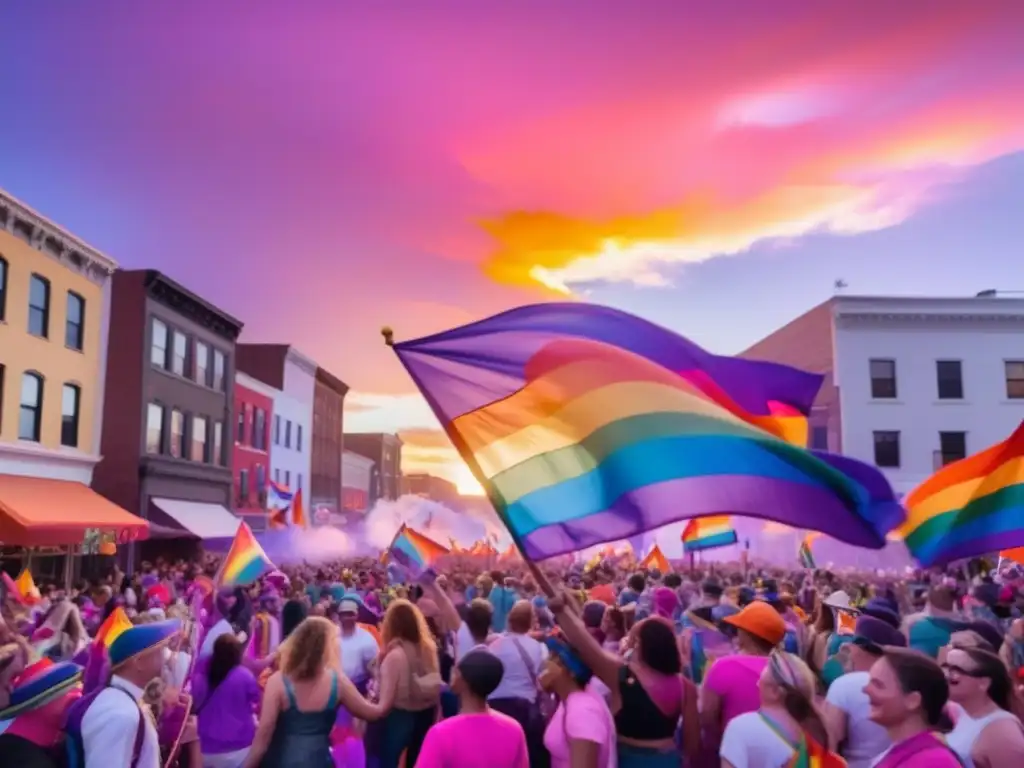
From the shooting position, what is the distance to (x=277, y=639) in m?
10.7

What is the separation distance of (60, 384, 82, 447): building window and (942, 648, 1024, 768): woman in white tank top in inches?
1080

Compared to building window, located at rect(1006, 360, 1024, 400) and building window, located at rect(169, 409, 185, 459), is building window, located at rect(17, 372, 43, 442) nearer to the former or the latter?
building window, located at rect(169, 409, 185, 459)

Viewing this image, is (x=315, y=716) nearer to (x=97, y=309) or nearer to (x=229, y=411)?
(x=97, y=309)

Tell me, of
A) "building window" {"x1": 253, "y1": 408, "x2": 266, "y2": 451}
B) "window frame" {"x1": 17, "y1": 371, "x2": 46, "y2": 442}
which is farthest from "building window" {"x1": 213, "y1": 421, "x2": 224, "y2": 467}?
"window frame" {"x1": 17, "y1": 371, "x2": 46, "y2": 442}

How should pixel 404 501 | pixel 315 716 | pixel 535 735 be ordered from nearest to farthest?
pixel 315 716, pixel 535 735, pixel 404 501

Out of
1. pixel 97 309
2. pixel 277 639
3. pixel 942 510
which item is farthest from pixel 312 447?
pixel 942 510

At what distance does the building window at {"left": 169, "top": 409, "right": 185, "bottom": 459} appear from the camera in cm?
3328

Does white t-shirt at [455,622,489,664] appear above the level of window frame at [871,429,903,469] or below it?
below

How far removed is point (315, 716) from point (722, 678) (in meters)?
2.35

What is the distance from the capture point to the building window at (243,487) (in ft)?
136

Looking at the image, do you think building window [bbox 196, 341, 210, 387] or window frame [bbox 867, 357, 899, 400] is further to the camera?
window frame [bbox 867, 357, 899, 400]

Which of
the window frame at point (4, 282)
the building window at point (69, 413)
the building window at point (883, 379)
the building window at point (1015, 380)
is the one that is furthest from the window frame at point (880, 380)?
the window frame at point (4, 282)

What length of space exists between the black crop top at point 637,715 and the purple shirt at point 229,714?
122 inches

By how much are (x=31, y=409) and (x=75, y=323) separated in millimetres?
3290
